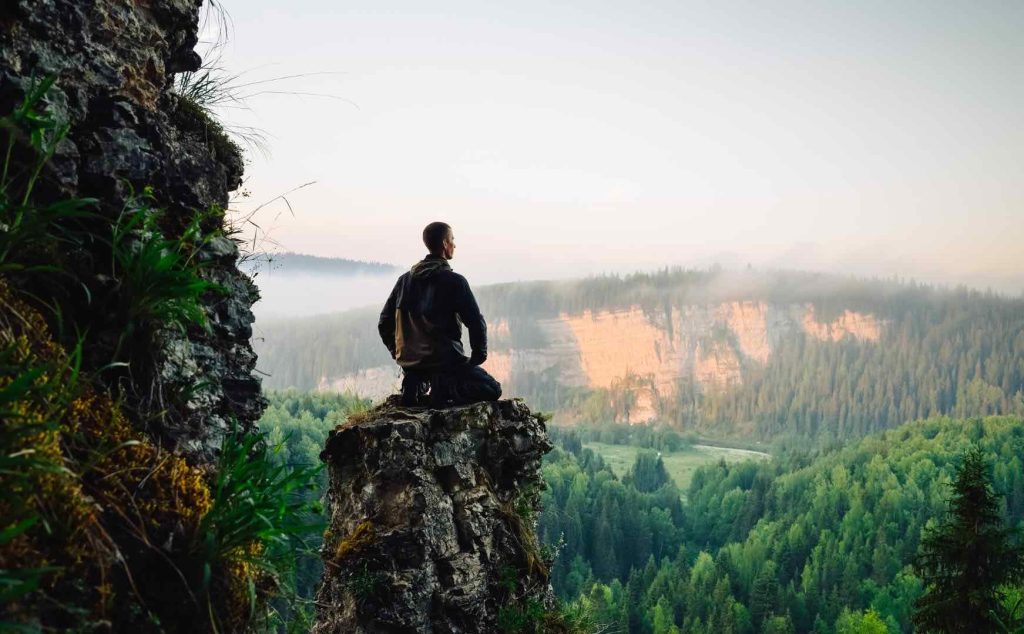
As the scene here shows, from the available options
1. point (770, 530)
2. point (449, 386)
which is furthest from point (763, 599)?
point (449, 386)

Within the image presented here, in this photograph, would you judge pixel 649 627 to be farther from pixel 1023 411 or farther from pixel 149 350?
pixel 1023 411

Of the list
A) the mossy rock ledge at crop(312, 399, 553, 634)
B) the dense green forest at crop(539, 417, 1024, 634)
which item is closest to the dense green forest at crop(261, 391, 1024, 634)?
the dense green forest at crop(539, 417, 1024, 634)

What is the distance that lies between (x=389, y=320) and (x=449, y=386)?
113cm

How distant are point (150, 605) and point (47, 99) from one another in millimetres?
2349

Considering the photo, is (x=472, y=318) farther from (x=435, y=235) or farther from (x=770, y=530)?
(x=770, y=530)

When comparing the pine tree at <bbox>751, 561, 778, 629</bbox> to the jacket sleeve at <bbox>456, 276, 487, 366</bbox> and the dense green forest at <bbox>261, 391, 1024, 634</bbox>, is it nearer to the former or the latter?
the dense green forest at <bbox>261, 391, 1024, 634</bbox>

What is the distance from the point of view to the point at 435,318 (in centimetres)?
826

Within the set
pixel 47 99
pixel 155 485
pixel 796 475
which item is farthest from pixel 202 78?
pixel 796 475

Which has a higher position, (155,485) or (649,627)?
(155,485)

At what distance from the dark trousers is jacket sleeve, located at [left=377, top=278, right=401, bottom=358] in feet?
1.45

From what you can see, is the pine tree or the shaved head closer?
the shaved head

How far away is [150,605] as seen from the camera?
2479 millimetres

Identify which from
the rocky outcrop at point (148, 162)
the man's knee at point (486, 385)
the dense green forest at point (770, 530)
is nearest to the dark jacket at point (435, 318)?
the man's knee at point (486, 385)

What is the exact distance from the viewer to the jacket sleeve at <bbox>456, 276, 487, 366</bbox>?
820 centimetres
